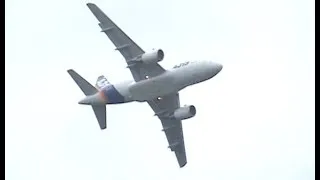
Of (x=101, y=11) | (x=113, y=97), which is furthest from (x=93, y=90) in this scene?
(x=101, y=11)

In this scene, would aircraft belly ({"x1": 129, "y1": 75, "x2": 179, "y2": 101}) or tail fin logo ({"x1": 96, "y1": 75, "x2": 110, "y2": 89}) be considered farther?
tail fin logo ({"x1": 96, "y1": 75, "x2": 110, "y2": 89})

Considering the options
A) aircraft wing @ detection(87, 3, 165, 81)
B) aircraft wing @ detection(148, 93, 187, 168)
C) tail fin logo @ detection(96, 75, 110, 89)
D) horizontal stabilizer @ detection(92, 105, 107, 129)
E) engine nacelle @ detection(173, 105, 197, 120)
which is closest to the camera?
aircraft wing @ detection(87, 3, 165, 81)

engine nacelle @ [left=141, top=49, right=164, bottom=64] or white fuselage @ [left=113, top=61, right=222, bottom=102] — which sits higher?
engine nacelle @ [left=141, top=49, right=164, bottom=64]

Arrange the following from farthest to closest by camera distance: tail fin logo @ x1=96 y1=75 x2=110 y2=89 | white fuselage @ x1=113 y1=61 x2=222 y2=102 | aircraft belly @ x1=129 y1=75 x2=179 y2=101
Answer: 1. tail fin logo @ x1=96 y1=75 x2=110 y2=89
2. aircraft belly @ x1=129 y1=75 x2=179 y2=101
3. white fuselage @ x1=113 y1=61 x2=222 y2=102

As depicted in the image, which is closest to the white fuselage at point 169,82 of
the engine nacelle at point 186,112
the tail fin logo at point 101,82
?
the tail fin logo at point 101,82

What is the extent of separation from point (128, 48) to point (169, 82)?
17.0 ft

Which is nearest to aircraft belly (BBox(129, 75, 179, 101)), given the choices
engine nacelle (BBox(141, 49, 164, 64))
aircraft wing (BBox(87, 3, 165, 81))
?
aircraft wing (BBox(87, 3, 165, 81))

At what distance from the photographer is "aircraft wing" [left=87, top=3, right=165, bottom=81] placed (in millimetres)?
106250

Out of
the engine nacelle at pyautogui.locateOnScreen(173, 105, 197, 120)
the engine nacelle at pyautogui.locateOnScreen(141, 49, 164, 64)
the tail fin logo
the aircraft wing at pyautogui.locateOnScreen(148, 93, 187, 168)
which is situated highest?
the engine nacelle at pyautogui.locateOnScreen(141, 49, 164, 64)

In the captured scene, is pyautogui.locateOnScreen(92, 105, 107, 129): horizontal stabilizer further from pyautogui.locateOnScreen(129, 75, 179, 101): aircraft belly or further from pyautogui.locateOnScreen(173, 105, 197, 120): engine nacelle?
pyautogui.locateOnScreen(173, 105, 197, 120): engine nacelle

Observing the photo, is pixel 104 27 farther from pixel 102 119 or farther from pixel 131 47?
pixel 102 119

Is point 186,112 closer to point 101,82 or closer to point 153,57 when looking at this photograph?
point 153,57

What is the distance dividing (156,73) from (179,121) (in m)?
11.5

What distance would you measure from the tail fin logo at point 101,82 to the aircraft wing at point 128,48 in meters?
5.62
